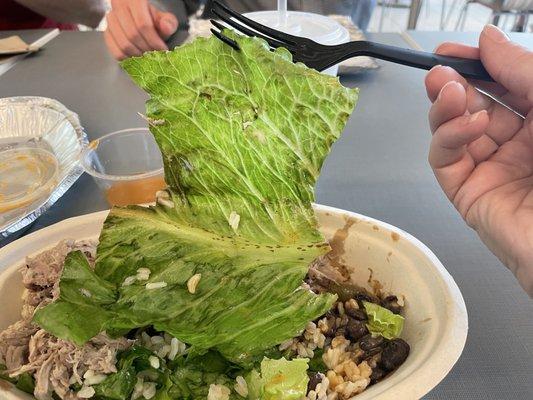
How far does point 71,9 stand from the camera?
2.43m

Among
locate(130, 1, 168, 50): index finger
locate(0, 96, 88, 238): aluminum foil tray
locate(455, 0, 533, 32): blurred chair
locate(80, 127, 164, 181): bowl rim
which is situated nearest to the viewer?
locate(80, 127, 164, 181): bowl rim

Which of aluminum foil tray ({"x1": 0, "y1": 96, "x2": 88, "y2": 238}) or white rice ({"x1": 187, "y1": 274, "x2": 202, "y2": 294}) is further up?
white rice ({"x1": 187, "y1": 274, "x2": 202, "y2": 294})

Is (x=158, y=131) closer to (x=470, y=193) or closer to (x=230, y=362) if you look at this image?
(x=230, y=362)

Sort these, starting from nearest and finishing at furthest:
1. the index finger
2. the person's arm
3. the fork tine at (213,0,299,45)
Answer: the fork tine at (213,0,299,45) → the index finger → the person's arm

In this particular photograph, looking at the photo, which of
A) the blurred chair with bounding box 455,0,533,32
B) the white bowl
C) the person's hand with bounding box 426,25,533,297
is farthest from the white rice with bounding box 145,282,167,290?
the blurred chair with bounding box 455,0,533,32

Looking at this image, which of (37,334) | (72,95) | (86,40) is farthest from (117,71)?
(37,334)

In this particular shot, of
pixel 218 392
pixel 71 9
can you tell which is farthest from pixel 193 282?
pixel 71 9

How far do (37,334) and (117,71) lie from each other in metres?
1.48

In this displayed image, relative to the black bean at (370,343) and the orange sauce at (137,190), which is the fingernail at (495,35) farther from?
the orange sauce at (137,190)

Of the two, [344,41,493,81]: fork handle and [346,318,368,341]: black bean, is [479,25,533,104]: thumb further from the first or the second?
[346,318,368,341]: black bean

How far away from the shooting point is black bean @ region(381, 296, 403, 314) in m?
0.83

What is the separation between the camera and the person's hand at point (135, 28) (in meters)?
1.78

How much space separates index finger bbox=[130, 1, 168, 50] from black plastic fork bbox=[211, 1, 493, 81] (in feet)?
2.83

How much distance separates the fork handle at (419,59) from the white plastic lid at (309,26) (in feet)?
1.29
